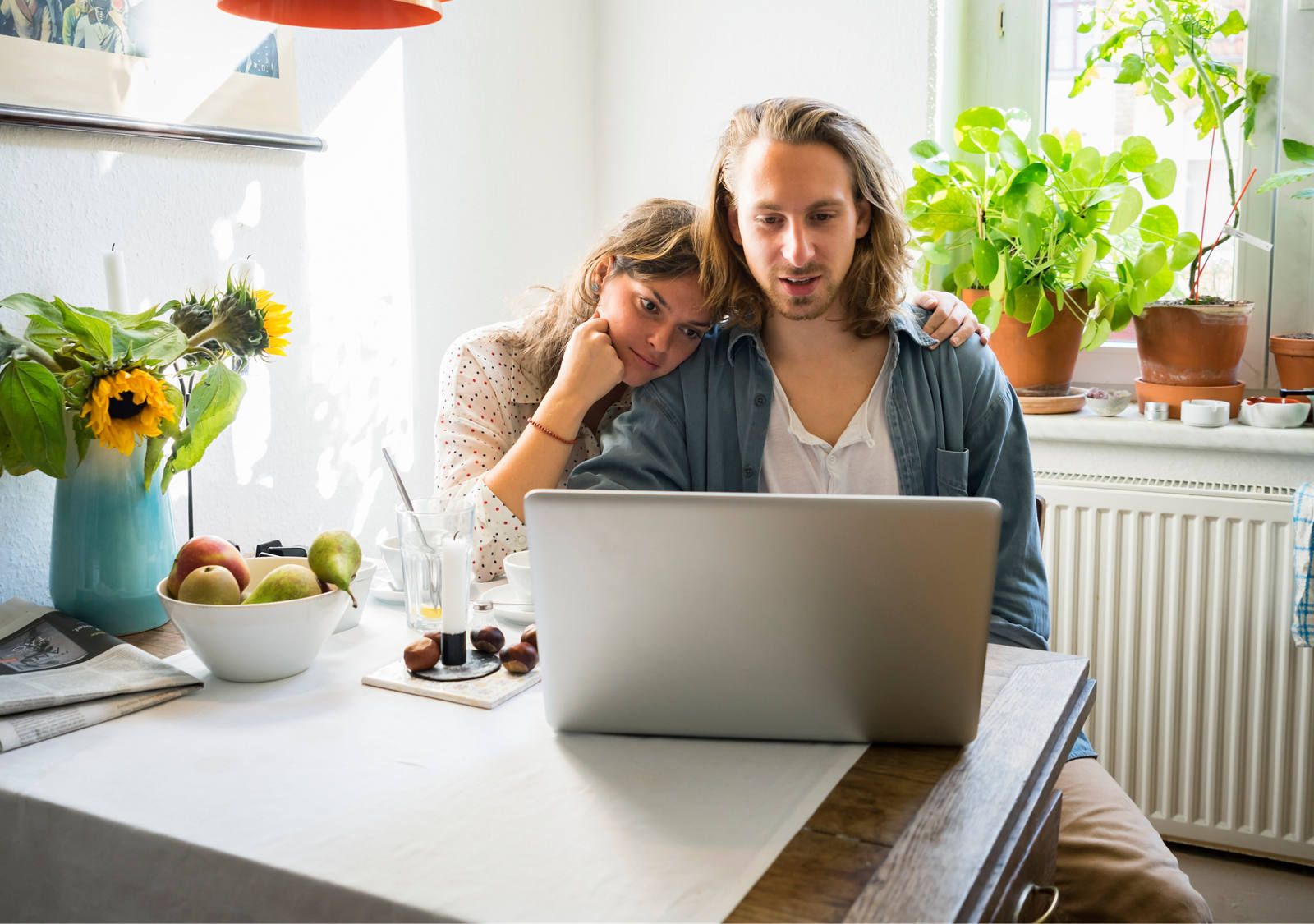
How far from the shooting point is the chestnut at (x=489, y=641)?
117 centimetres

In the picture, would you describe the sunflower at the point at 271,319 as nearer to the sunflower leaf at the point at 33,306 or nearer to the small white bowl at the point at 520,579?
the sunflower leaf at the point at 33,306

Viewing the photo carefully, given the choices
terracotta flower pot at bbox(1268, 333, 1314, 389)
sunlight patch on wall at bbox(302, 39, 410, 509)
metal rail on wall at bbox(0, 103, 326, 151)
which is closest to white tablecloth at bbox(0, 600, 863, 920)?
metal rail on wall at bbox(0, 103, 326, 151)

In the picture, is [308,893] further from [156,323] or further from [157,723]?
[156,323]

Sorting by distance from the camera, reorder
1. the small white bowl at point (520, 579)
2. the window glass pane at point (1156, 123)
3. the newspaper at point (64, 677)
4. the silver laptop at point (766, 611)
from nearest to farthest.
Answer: the silver laptop at point (766, 611) < the newspaper at point (64, 677) < the small white bowl at point (520, 579) < the window glass pane at point (1156, 123)

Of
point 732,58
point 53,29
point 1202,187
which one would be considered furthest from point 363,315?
point 1202,187

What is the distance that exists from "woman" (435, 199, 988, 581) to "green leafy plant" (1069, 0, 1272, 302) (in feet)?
3.08

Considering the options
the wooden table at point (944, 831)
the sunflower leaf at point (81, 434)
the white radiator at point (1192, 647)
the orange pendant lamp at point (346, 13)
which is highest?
the orange pendant lamp at point (346, 13)

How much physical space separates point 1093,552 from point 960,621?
1461 mm

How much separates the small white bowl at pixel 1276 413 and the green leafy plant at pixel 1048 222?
28 centimetres

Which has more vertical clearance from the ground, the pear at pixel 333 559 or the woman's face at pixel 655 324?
the woman's face at pixel 655 324

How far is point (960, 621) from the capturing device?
87 centimetres

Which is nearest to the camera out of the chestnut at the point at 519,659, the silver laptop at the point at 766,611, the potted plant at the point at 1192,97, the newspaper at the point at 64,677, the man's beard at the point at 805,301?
the silver laptop at the point at 766,611

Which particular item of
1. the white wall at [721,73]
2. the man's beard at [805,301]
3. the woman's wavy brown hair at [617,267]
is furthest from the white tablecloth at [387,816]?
the white wall at [721,73]

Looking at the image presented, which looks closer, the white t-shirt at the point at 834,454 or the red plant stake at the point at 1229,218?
the white t-shirt at the point at 834,454
